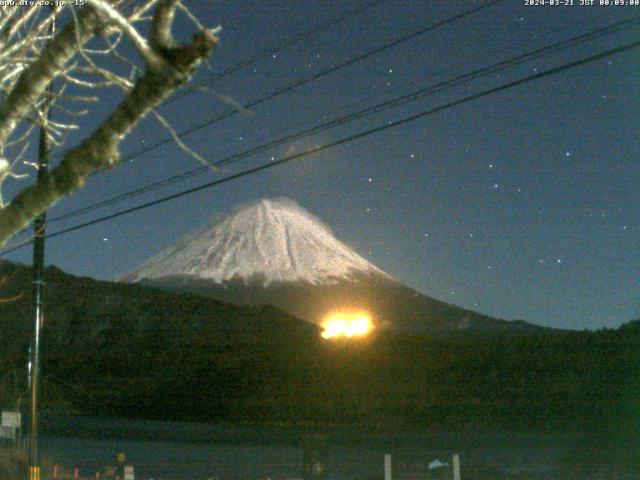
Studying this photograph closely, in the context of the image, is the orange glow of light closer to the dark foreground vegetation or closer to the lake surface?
the lake surface

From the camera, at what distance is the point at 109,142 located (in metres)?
4.54

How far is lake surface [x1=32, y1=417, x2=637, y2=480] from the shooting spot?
2653 centimetres

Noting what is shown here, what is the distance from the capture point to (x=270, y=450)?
35.1m

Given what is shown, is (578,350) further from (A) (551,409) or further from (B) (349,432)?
(B) (349,432)

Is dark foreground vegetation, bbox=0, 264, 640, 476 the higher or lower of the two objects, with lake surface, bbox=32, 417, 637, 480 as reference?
higher

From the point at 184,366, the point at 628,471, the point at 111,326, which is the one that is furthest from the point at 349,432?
the point at 111,326

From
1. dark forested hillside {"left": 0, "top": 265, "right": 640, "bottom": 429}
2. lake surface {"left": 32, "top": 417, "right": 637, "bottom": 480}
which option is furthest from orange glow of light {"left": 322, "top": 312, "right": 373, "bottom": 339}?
dark forested hillside {"left": 0, "top": 265, "right": 640, "bottom": 429}

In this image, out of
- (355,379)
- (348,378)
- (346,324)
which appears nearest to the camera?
(346,324)

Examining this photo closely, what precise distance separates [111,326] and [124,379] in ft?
76.6

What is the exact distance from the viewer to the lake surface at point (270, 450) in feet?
87.0

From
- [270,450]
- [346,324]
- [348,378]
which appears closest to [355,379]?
[348,378]

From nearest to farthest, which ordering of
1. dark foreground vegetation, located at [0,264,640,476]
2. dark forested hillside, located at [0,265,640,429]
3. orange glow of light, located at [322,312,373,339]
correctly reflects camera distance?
orange glow of light, located at [322,312,373,339], dark foreground vegetation, located at [0,264,640,476], dark forested hillside, located at [0,265,640,429]

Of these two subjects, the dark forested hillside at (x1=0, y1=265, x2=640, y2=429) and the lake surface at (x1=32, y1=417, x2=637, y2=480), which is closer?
the lake surface at (x1=32, y1=417, x2=637, y2=480)

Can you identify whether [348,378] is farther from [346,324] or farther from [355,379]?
[346,324]
